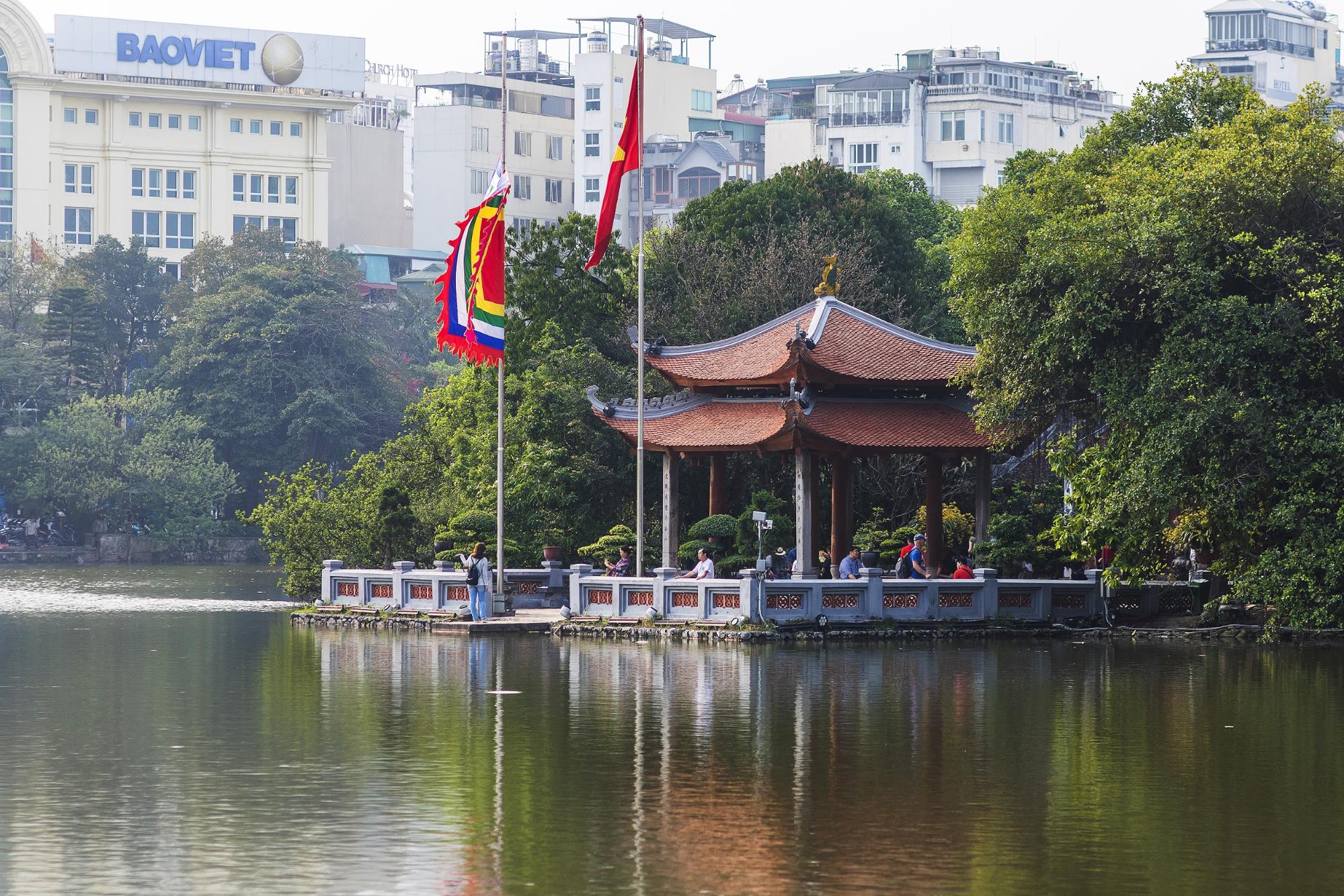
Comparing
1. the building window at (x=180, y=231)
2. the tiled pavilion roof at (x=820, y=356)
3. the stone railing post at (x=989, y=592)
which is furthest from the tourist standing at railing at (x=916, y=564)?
the building window at (x=180, y=231)

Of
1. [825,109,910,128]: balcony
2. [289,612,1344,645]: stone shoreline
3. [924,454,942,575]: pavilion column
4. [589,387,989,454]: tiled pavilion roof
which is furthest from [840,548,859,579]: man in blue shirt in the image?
[825,109,910,128]: balcony

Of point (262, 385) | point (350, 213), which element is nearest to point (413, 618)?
point (262, 385)

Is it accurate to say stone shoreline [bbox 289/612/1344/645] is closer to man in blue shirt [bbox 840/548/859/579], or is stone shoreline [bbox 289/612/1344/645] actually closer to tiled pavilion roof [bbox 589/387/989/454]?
man in blue shirt [bbox 840/548/859/579]

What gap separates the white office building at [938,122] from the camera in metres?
118

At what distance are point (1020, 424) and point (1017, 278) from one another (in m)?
2.71

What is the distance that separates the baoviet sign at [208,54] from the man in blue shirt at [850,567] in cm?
7927

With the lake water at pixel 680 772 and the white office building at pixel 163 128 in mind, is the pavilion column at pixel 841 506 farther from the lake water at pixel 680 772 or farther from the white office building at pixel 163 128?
the white office building at pixel 163 128

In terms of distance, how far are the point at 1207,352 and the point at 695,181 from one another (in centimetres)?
8554

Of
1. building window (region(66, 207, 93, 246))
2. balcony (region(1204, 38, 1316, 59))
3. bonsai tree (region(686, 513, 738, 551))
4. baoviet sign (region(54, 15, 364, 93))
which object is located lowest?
bonsai tree (region(686, 513, 738, 551))

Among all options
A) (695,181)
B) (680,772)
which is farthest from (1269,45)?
(680,772)

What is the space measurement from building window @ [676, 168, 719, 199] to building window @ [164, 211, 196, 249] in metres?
26.7

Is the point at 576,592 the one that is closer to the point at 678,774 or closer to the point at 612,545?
the point at 612,545

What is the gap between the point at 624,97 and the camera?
12300cm

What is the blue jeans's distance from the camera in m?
40.2
